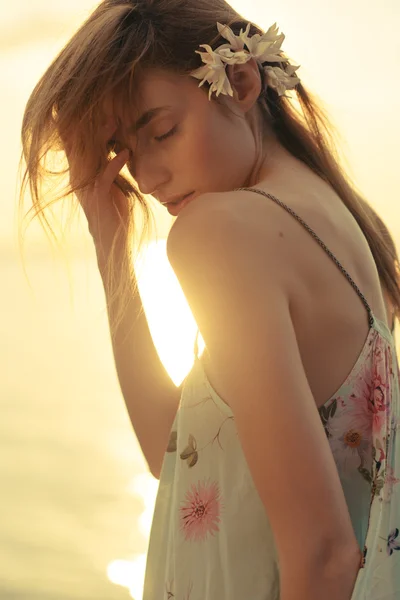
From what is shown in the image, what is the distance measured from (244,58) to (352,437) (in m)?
0.53

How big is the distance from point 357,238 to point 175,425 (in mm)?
317

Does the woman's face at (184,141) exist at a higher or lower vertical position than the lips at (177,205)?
higher

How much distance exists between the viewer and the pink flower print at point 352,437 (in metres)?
0.93

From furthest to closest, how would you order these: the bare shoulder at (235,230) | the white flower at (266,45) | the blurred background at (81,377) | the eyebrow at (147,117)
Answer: the blurred background at (81,377)
the white flower at (266,45)
the eyebrow at (147,117)
the bare shoulder at (235,230)

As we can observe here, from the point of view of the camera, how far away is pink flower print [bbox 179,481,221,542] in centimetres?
98

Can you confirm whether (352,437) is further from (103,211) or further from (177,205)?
(103,211)

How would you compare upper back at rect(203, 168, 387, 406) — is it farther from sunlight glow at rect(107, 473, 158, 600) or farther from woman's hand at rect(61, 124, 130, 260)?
sunlight glow at rect(107, 473, 158, 600)

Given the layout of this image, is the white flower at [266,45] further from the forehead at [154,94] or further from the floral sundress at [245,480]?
the floral sundress at [245,480]

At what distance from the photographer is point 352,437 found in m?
0.95

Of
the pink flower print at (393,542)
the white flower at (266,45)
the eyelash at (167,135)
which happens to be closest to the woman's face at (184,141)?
the eyelash at (167,135)

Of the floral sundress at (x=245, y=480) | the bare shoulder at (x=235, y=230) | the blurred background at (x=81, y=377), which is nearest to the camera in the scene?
the bare shoulder at (x=235, y=230)

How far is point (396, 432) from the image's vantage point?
3.06 feet

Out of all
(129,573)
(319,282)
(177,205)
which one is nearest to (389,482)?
(319,282)

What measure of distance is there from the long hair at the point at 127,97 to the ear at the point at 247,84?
0.13 feet
